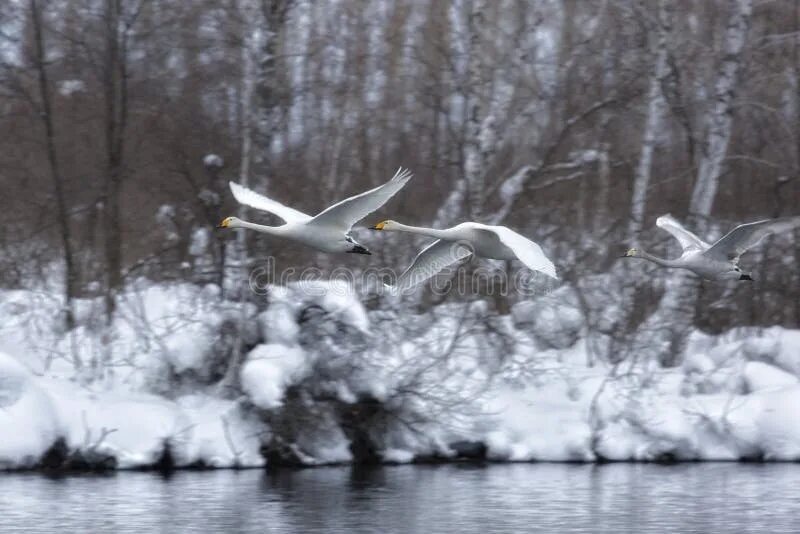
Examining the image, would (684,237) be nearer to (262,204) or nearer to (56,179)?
(262,204)

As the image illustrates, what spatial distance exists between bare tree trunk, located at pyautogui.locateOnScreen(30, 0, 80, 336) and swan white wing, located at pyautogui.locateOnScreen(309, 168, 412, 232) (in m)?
5.83

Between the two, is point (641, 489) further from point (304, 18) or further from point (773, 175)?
point (304, 18)

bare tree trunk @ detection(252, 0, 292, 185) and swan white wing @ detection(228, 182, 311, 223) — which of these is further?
bare tree trunk @ detection(252, 0, 292, 185)

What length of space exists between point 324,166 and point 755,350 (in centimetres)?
664

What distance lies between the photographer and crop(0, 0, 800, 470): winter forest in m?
18.0

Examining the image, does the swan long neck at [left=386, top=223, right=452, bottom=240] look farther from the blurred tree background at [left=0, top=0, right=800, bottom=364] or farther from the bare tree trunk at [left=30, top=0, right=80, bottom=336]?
the bare tree trunk at [left=30, top=0, right=80, bottom=336]

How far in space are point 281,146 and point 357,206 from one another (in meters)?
8.94

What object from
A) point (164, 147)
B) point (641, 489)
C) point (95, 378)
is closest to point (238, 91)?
point (164, 147)

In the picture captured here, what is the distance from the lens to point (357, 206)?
14.2 m

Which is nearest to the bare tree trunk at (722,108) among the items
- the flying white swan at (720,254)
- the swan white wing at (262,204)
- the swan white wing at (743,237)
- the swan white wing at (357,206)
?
the flying white swan at (720,254)

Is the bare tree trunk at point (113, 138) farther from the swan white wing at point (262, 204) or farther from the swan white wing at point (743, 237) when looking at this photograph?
the swan white wing at point (743, 237)

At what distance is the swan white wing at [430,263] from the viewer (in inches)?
615

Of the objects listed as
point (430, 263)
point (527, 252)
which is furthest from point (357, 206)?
point (430, 263)

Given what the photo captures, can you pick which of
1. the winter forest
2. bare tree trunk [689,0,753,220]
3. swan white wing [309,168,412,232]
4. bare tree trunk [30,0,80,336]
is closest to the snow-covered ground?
the winter forest
